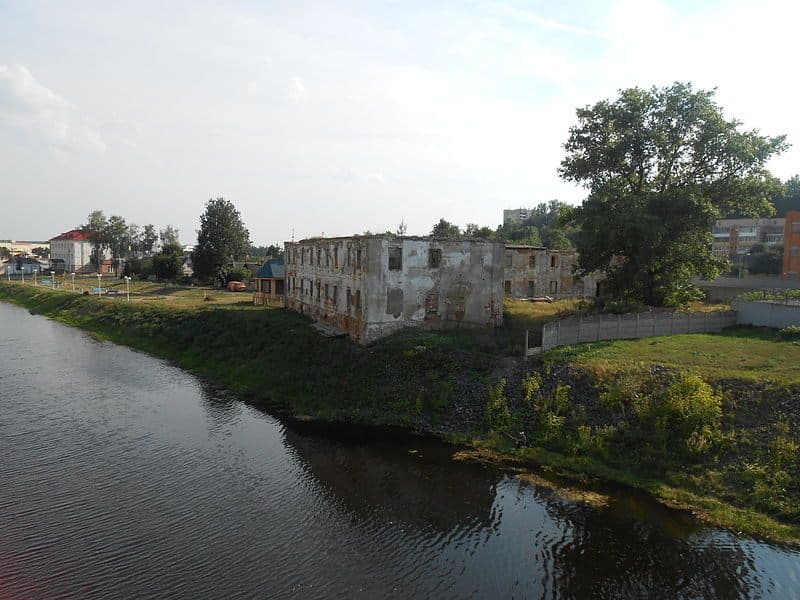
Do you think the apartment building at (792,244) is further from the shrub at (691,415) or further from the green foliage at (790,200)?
the shrub at (691,415)

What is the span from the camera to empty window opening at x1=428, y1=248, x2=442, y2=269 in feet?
126

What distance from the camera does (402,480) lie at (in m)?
23.6

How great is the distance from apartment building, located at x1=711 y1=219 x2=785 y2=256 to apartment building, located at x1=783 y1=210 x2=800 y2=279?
26.4m

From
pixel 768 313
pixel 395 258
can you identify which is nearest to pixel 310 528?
pixel 395 258

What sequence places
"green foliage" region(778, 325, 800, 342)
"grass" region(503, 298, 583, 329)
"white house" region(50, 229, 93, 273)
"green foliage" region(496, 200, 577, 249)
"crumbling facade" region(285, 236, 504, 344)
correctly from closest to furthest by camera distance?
"green foliage" region(778, 325, 800, 342), "crumbling facade" region(285, 236, 504, 344), "grass" region(503, 298, 583, 329), "green foliage" region(496, 200, 577, 249), "white house" region(50, 229, 93, 273)

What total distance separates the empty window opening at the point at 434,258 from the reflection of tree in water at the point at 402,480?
14028 mm

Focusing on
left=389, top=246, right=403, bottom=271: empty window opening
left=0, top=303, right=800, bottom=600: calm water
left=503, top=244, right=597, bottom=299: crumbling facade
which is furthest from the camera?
left=503, top=244, right=597, bottom=299: crumbling facade

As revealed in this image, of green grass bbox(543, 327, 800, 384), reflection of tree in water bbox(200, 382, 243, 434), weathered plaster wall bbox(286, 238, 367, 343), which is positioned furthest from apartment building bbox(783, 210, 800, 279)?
reflection of tree in water bbox(200, 382, 243, 434)

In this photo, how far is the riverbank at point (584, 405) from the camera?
22.6m

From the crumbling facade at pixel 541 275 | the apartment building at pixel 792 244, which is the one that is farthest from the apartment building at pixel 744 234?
the crumbling facade at pixel 541 275

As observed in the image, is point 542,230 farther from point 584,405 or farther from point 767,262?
point 584,405

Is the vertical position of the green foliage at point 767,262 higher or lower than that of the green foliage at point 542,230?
lower

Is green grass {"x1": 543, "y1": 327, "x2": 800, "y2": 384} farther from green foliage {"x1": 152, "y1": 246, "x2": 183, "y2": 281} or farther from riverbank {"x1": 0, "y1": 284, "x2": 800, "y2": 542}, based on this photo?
green foliage {"x1": 152, "y1": 246, "x2": 183, "y2": 281}

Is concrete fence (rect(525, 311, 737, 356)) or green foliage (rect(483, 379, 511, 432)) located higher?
concrete fence (rect(525, 311, 737, 356))
